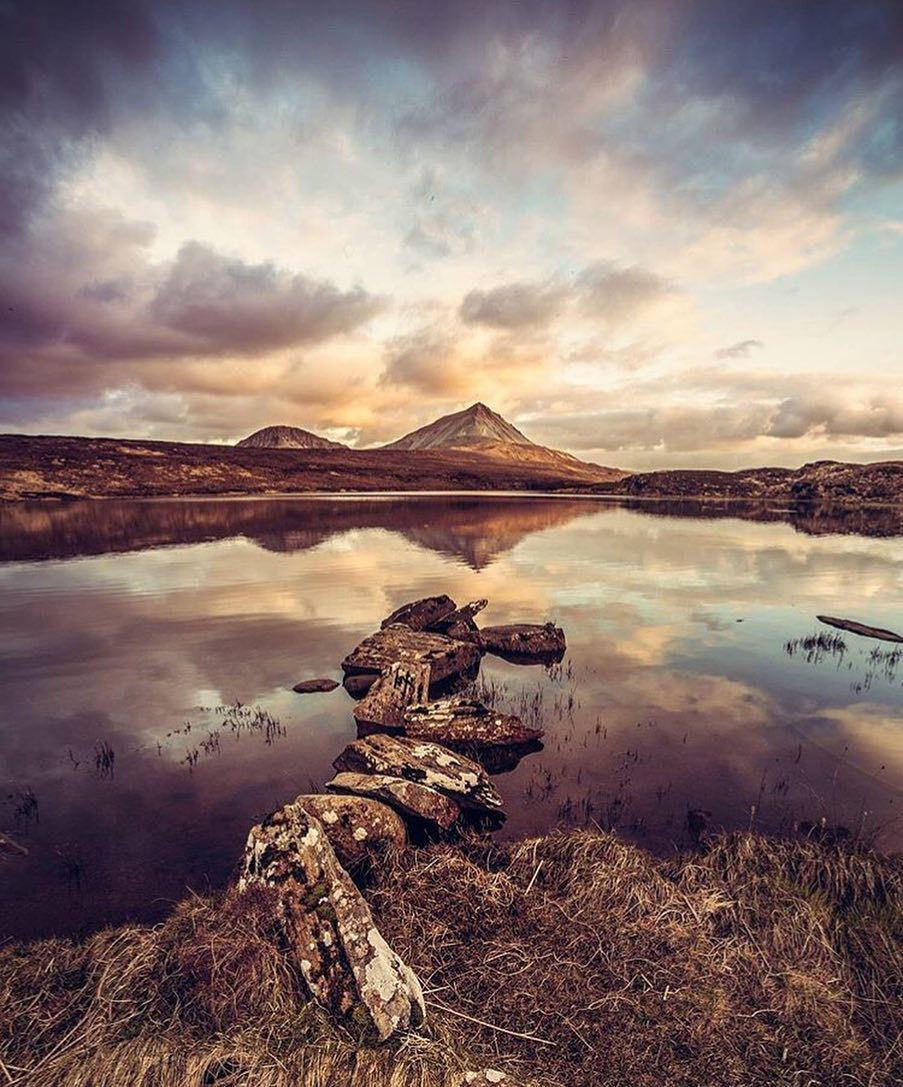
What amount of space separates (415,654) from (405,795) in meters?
7.33

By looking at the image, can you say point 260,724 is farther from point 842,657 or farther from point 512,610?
point 842,657

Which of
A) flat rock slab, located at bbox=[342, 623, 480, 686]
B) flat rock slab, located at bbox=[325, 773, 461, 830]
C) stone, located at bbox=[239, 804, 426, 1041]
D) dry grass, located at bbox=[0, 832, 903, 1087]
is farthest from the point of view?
flat rock slab, located at bbox=[342, 623, 480, 686]

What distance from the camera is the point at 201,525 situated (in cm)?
5544

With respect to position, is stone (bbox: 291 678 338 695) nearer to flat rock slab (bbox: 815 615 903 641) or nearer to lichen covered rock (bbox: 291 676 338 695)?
lichen covered rock (bbox: 291 676 338 695)

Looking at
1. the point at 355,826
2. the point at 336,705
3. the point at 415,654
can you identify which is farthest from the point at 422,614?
the point at 355,826

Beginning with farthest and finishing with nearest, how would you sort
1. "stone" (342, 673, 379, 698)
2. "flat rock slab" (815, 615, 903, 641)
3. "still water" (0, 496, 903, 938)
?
1. "flat rock slab" (815, 615, 903, 641)
2. "stone" (342, 673, 379, 698)
3. "still water" (0, 496, 903, 938)

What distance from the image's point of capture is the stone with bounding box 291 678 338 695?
13.9 meters

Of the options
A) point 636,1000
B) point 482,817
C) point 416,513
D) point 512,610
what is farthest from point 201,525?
point 636,1000

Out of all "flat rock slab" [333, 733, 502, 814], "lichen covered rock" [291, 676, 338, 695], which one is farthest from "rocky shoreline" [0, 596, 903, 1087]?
"lichen covered rock" [291, 676, 338, 695]

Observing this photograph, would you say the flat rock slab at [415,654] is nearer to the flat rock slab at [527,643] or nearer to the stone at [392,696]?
the flat rock slab at [527,643]

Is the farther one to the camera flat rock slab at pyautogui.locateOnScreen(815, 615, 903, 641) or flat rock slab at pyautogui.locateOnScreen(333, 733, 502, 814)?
flat rock slab at pyautogui.locateOnScreen(815, 615, 903, 641)

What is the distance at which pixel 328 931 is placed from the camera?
5.00m

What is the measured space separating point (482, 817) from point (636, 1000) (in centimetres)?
381

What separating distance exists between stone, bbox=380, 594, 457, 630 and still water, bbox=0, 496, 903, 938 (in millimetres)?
1908
